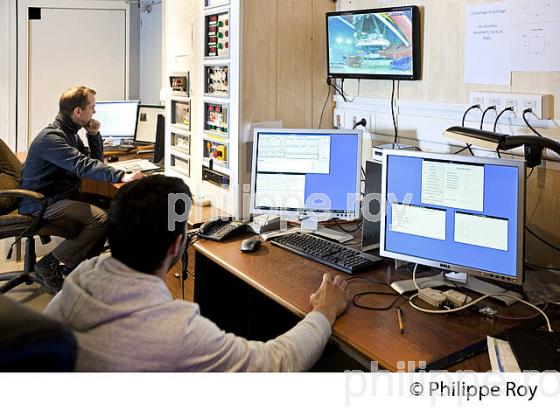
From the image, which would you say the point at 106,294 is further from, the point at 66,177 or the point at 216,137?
the point at 66,177

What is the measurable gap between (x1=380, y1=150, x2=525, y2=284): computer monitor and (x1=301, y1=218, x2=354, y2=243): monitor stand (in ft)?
1.28

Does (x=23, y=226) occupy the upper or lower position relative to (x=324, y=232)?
lower

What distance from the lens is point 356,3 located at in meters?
2.62

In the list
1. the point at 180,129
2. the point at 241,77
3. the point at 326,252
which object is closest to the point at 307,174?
the point at 326,252

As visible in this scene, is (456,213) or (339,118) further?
(339,118)

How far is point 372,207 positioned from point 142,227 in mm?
1136

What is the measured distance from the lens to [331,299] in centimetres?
160

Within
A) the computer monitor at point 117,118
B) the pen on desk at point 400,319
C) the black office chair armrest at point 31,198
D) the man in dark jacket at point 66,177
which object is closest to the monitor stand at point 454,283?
the pen on desk at point 400,319

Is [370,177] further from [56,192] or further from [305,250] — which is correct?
[56,192]

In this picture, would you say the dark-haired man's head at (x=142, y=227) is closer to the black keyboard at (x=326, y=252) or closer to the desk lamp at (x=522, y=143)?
the black keyboard at (x=326, y=252)

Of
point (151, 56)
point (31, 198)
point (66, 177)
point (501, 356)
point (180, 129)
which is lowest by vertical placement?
point (501, 356)

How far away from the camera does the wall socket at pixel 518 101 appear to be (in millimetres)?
1828

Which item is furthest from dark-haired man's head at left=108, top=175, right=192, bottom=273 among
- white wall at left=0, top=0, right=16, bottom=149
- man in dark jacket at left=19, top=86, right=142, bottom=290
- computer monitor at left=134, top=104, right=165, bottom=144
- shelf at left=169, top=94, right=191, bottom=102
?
white wall at left=0, top=0, right=16, bottom=149

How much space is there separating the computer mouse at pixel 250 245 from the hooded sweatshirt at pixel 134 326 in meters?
0.88
